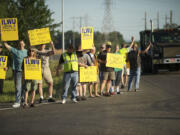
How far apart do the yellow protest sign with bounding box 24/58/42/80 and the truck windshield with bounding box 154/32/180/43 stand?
13.4 metres

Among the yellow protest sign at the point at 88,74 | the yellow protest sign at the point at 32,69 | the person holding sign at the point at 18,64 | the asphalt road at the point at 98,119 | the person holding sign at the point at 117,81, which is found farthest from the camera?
the person holding sign at the point at 117,81

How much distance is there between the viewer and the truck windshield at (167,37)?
2181 cm

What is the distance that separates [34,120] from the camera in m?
7.29

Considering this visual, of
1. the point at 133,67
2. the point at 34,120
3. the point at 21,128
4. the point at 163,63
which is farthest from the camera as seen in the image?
the point at 163,63

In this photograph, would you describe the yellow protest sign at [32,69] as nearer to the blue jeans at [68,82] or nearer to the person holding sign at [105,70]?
the blue jeans at [68,82]

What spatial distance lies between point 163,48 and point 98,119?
15.1m

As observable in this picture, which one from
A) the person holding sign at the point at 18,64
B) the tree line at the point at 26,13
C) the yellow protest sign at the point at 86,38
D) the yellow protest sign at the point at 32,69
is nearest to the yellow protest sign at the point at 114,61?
the yellow protest sign at the point at 86,38

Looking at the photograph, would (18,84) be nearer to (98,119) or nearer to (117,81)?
(98,119)

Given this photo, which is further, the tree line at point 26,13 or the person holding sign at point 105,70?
the tree line at point 26,13

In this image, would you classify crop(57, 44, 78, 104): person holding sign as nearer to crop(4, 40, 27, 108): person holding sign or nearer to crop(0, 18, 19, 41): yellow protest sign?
crop(4, 40, 27, 108): person holding sign

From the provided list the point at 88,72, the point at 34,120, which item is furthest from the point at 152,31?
the point at 34,120

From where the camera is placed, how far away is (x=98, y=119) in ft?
23.5

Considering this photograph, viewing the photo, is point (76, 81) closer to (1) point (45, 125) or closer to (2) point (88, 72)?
(2) point (88, 72)

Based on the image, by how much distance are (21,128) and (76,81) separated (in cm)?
392
